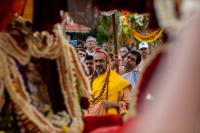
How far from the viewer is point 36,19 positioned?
2107 mm

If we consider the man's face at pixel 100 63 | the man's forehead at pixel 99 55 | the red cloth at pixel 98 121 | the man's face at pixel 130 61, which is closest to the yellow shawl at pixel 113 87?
the man's face at pixel 100 63

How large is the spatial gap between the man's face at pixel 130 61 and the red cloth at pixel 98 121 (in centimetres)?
281

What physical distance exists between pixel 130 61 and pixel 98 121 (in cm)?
288

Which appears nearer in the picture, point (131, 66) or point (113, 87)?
point (113, 87)

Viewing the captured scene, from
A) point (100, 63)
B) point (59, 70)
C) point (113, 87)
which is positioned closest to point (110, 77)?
point (113, 87)

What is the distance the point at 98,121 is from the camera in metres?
2.05

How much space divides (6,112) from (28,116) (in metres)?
0.10

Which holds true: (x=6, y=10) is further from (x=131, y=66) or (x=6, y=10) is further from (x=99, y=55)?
(x=131, y=66)

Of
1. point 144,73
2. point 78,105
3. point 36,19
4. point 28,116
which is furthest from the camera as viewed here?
point 36,19

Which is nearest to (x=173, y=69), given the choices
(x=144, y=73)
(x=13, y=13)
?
(x=144, y=73)

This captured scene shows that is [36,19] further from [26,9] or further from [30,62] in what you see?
[30,62]

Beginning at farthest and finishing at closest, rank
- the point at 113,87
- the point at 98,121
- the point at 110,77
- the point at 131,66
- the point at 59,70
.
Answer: the point at 131,66, the point at 110,77, the point at 113,87, the point at 98,121, the point at 59,70

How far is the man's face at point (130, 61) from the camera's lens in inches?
192

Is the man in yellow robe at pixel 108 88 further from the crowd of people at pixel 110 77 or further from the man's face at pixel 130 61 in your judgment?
the man's face at pixel 130 61
